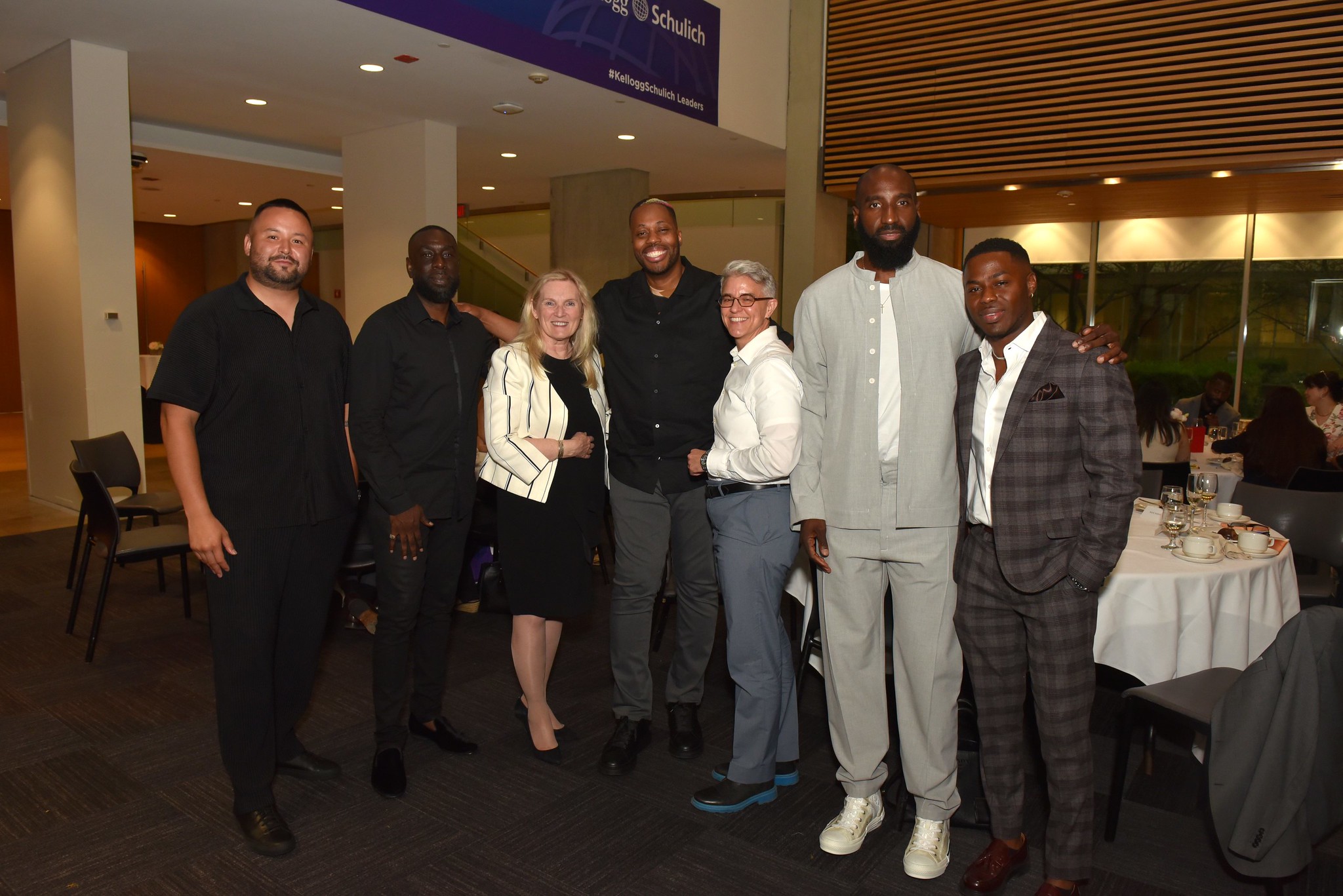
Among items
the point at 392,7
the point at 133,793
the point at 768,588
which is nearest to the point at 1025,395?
the point at 768,588

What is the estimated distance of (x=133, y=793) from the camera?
9.62ft

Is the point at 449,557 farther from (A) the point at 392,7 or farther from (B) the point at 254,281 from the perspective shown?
(A) the point at 392,7

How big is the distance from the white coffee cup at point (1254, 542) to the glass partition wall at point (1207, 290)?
8.33 metres

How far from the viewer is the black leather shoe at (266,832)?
8.41 ft

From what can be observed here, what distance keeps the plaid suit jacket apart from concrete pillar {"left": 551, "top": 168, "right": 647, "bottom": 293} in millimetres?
9140

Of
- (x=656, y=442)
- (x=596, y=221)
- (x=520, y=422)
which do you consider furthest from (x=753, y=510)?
(x=596, y=221)

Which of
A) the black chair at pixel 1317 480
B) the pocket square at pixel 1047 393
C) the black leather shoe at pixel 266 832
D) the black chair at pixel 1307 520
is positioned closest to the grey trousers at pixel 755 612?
the pocket square at pixel 1047 393

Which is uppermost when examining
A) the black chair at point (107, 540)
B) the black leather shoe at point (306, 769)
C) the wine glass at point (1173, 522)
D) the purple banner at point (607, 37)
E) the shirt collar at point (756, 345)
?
the purple banner at point (607, 37)

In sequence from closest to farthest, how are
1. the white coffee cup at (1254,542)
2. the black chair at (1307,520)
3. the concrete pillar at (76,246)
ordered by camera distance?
the white coffee cup at (1254,542), the black chair at (1307,520), the concrete pillar at (76,246)

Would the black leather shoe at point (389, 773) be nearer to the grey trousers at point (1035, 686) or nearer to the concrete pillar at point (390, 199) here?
the grey trousers at point (1035, 686)

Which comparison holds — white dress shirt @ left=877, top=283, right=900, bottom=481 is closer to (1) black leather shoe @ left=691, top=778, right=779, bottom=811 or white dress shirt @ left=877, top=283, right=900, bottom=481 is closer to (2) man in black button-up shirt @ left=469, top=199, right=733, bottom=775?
(2) man in black button-up shirt @ left=469, top=199, right=733, bottom=775

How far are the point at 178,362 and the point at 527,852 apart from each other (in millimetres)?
1676

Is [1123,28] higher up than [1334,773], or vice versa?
[1123,28]

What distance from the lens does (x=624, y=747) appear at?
10.3 ft
